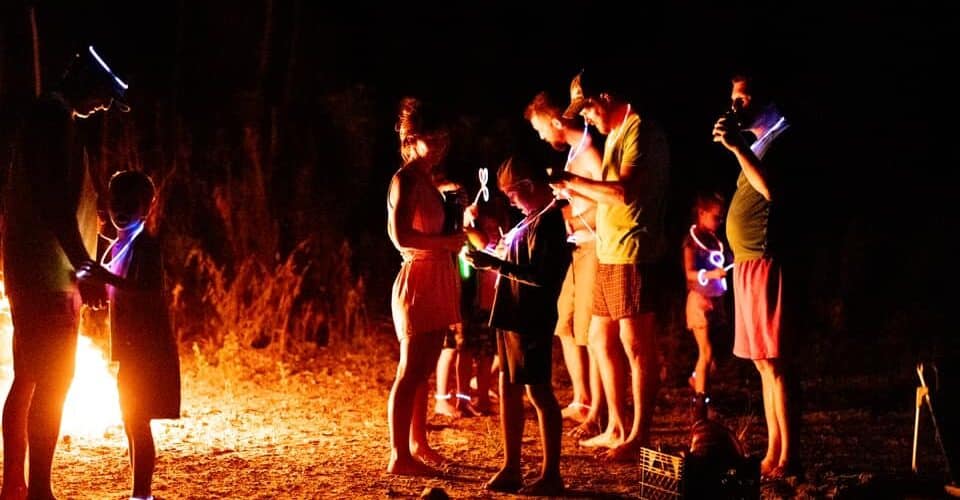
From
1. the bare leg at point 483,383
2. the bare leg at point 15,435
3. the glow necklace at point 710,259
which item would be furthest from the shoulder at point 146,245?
the glow necklace at point 710,259

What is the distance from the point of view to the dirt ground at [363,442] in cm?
624

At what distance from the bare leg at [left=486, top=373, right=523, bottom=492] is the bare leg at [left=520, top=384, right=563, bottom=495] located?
0.07m

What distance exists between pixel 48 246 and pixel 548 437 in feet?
8.55

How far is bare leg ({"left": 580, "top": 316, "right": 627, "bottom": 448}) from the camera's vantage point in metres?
7.29

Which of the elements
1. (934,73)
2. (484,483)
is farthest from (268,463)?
(934,73)

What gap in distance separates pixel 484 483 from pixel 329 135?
9821 mm

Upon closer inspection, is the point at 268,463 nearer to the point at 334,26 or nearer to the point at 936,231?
the point at 936,231

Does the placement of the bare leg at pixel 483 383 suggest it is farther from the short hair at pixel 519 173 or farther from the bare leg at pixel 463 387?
the short hair at pixel 519 173

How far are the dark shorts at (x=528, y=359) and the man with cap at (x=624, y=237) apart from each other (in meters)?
1.14

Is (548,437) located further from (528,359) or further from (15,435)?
(15,435)

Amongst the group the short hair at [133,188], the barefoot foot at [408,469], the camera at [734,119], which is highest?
the camera at [734,119]

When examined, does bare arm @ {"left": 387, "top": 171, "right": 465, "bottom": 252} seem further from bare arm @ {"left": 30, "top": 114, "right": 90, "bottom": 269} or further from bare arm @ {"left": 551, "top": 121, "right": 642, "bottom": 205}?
bare arm @ {"left": 30, "top": 114, "right": 90, "bottom": 269}

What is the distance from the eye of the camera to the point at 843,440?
7625 millimetres

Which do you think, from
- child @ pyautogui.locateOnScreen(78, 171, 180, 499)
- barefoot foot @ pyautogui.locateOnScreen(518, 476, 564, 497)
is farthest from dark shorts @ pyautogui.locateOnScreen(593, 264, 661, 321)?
child @ pyautogui.locateOnScreen(78, 171, 180, 499)
